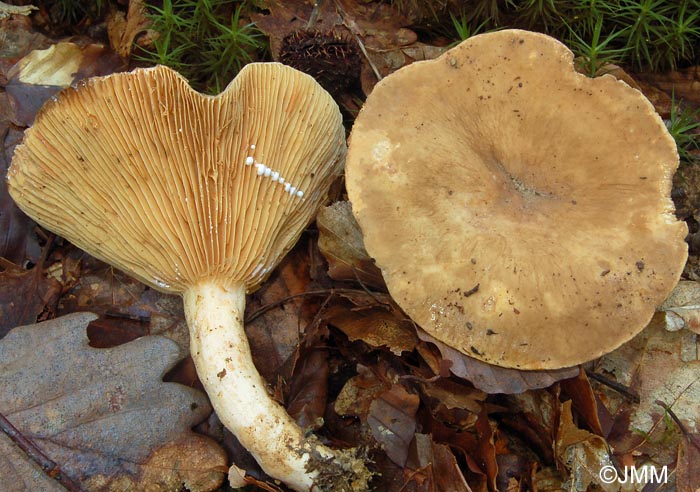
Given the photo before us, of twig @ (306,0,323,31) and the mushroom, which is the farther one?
twig @ (306,0,323,31)

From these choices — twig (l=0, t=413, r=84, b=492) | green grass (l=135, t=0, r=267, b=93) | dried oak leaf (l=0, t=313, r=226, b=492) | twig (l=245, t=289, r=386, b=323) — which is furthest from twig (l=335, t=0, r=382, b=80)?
twig (l=0, t=413, r=84, b=492)

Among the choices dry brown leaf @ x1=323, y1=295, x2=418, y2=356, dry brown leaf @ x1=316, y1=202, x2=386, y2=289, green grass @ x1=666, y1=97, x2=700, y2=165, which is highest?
green grass @ x1=666, y1=97, x2=700, y2=165

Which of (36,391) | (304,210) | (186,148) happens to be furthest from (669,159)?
(36,391)

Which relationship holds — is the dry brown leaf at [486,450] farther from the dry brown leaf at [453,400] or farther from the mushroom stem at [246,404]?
the mushroom stem at [246,404]

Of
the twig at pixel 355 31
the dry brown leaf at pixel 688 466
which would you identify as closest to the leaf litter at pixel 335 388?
the dry brown leaf at pixel 688 466

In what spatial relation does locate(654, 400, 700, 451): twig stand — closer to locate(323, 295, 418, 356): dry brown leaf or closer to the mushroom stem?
locate(323, 295, 418, 356): dry brown leaf

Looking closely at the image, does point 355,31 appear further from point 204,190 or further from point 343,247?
point 204,190
